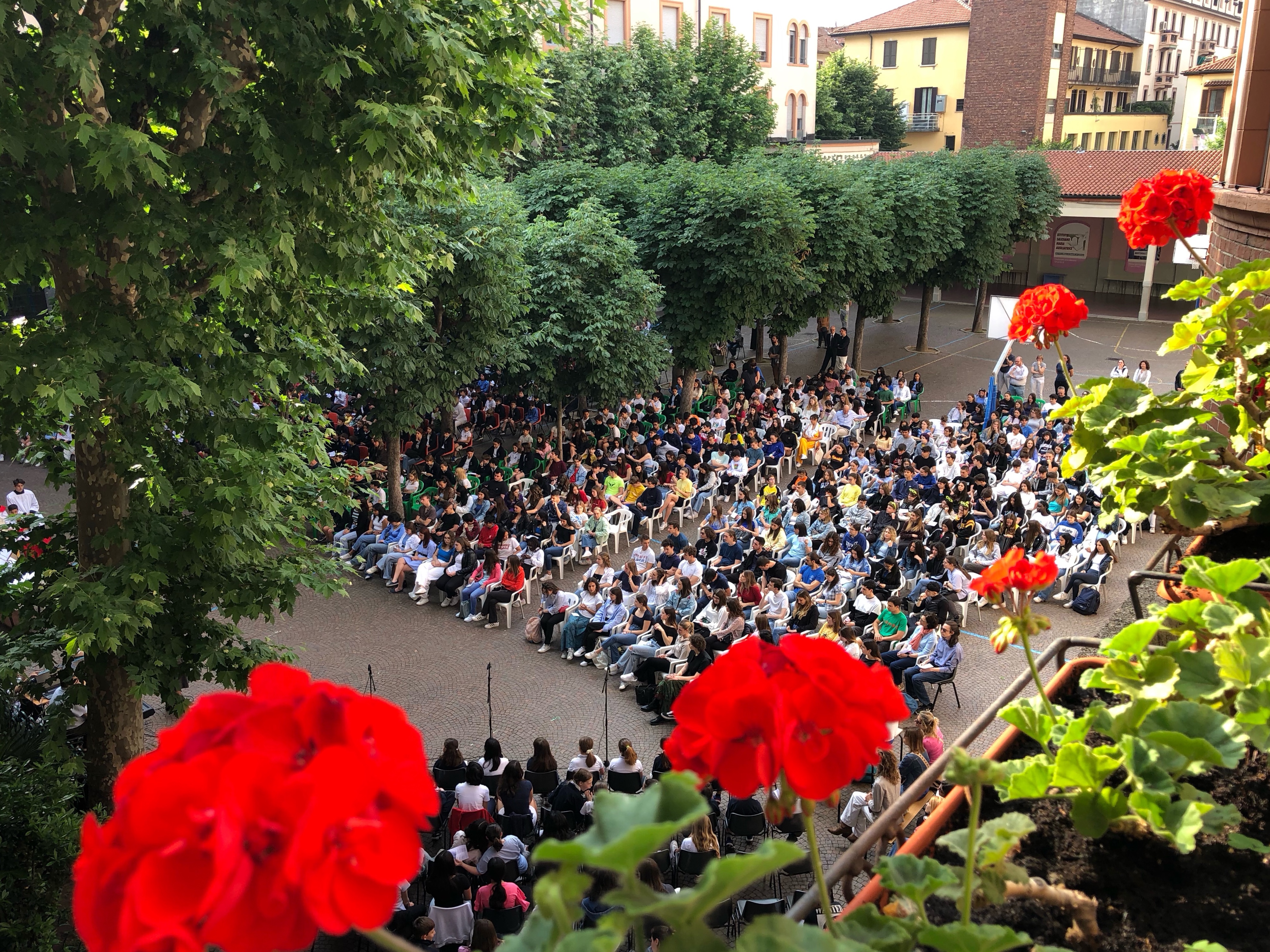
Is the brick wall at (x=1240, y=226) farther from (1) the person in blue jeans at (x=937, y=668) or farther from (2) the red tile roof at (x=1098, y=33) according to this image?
(2) the red tile roof at (x=1098, y=33)

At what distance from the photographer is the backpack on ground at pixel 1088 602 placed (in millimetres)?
14789

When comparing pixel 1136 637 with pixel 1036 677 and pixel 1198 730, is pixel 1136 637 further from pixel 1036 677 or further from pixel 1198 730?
pixel 1198 730

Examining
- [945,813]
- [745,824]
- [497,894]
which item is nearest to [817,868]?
[945,813]

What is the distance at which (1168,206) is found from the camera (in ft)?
17.5

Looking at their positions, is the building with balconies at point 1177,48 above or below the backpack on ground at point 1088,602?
above

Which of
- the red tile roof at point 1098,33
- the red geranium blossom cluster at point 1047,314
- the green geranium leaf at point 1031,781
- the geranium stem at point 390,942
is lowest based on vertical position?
the green geranium leaf at point 1031,781

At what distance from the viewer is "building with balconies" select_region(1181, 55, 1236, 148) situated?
168 feet

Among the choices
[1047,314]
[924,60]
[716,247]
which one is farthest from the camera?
[924,60]

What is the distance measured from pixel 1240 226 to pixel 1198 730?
223 inches

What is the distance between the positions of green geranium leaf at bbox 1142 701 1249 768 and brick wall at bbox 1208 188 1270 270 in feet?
15.2

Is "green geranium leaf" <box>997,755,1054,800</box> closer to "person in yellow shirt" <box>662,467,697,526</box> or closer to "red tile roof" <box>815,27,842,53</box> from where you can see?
"person in yellow shirt" <box>662,467,697,526</box>

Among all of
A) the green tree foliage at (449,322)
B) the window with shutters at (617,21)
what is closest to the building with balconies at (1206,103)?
the window with shutters at (617,21)

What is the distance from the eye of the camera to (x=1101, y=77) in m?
59.2

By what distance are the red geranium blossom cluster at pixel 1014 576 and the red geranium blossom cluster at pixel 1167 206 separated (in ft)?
8.36
